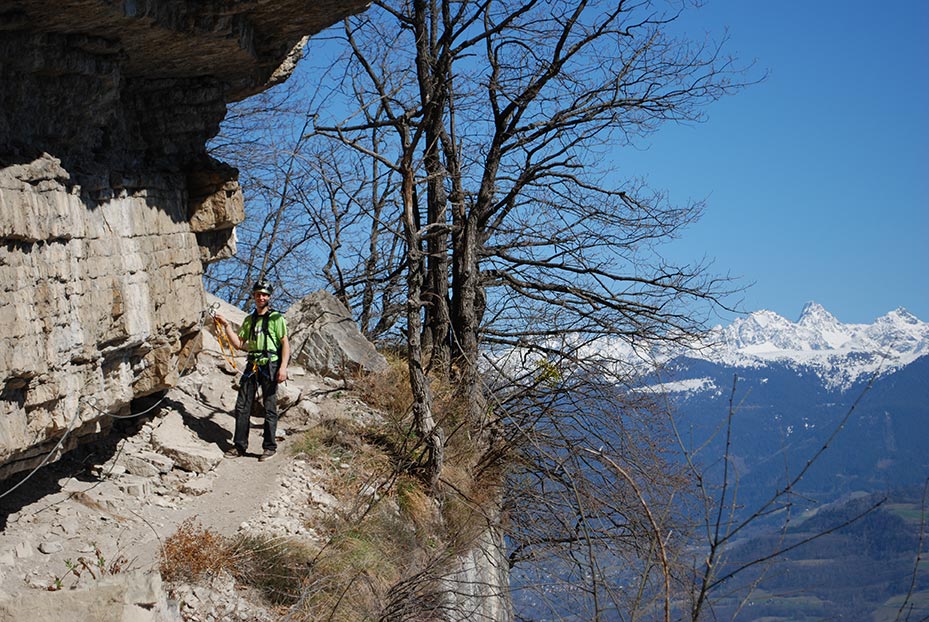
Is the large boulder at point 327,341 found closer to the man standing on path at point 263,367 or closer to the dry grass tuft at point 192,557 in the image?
the man standing on path at point 263,367

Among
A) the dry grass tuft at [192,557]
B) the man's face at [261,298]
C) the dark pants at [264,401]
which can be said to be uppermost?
the man's face at [261,298]

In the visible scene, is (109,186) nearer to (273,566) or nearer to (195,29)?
(195,29)

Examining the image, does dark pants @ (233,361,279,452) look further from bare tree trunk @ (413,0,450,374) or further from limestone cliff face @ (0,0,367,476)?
bare tree trunk @ (413,0,450,374)

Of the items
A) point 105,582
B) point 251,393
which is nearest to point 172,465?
point 251,393

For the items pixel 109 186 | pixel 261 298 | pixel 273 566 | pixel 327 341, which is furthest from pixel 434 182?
pixel 273 566

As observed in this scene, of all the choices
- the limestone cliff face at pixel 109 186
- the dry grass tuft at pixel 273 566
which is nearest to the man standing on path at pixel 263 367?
the limestone cliff face at pixel 109 186

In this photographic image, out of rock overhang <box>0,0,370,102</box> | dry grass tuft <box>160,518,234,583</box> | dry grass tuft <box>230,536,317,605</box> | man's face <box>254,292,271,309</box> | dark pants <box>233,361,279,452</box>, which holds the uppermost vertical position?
rock overhang <box>0,0,370,102</box>

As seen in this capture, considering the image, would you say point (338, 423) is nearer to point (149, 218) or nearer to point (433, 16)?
point (149, 218)

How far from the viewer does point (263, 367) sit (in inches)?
448

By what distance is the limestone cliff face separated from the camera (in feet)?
23.7

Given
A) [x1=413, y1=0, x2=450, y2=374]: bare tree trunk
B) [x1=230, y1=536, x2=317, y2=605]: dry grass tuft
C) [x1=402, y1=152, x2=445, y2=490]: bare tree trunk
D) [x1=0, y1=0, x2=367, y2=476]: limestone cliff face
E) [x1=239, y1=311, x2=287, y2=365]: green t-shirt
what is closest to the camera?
[x1=0, y1=0, x2=367, y2=476]: limestone cliff face

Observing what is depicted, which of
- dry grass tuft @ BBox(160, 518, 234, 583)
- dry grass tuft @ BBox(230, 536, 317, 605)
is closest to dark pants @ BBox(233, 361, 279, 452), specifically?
dry grass tuft @ BBox(230, 536, 317, 605)

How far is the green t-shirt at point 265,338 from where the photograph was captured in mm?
11320

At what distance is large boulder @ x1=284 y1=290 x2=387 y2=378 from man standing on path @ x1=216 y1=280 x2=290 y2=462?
8.13ft
